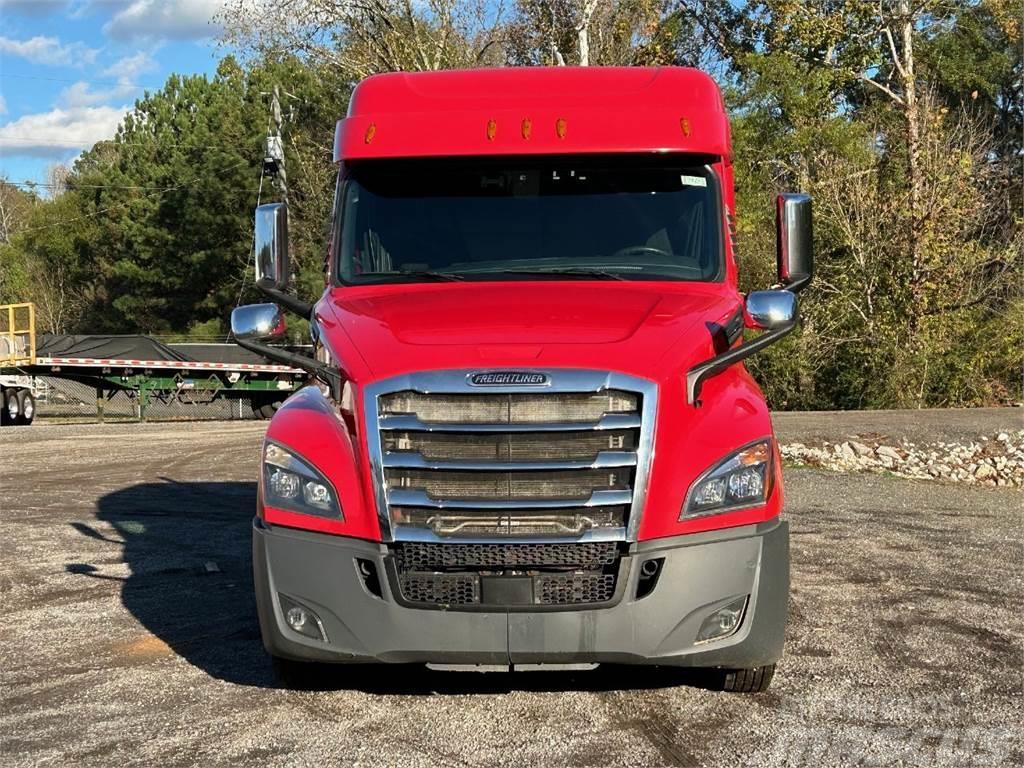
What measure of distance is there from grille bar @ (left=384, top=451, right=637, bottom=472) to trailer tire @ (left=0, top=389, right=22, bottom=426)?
27247mm

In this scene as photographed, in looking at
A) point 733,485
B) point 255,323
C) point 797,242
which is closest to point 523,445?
point 733,485

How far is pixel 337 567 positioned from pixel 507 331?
1125 millimetres

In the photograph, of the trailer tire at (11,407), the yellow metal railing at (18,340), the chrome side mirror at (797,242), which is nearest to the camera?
the chrome side mirror at (797,242)

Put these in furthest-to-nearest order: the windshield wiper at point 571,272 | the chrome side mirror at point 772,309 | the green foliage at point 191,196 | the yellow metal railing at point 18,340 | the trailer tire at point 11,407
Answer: the green foliage at point 191,196, the trailer tire at point 11,407, the yellow metal railing at point 18,340, the windshield wiper at point 571,272, the chrome side mirror at point 772,309

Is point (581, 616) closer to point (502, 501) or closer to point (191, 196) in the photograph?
point (502, 501)

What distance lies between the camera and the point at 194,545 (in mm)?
9656

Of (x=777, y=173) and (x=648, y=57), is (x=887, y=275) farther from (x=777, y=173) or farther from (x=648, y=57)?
(x=648, y=57)

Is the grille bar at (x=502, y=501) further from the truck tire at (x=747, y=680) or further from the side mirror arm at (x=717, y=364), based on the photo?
the truck tire at (x=747, y=680)

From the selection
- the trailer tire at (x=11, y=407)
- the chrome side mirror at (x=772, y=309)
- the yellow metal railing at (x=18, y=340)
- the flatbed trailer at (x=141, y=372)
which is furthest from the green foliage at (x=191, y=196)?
the chrome side mirror at (x=772, y=309)

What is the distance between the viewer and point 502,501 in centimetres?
472

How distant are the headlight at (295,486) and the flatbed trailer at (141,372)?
2643 centimetres

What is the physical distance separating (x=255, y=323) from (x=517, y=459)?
1619mm

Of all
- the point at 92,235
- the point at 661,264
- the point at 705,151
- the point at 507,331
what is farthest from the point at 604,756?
the point at 92,235

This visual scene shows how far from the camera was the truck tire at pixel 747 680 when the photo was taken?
5.21 m
